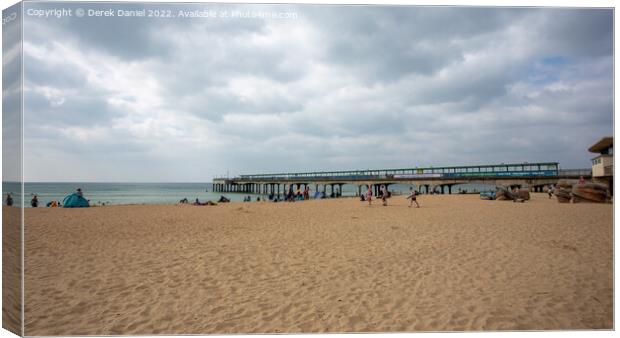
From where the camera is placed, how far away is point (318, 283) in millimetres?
4047

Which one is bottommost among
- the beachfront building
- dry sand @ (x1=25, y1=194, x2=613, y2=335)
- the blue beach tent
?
dry sand @ (x1=25, y1=194, x2=613, y2=335)

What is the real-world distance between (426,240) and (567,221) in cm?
532

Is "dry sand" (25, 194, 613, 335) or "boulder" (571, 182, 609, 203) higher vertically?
"boulder" (571, 182, 609, 203)

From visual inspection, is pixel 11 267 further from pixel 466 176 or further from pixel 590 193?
pixel 466 176

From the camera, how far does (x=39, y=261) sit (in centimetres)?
509

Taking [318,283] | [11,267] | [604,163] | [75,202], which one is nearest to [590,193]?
[604,163]

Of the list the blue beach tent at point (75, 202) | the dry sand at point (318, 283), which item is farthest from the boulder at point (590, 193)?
the blue beach tent at point (75, 202)

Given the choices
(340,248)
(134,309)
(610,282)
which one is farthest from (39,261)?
(610,282)

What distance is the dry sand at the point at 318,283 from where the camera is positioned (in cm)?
317

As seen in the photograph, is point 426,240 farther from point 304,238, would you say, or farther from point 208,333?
point 208,333

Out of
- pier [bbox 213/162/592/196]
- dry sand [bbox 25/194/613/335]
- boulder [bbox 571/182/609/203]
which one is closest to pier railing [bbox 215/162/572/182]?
pier [bbox 213/162/592/196]

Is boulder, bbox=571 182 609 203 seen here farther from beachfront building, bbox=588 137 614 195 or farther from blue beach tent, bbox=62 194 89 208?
blue beach tent, bbox=62 194 89 208

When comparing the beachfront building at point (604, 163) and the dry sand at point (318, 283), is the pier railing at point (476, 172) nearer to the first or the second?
the beachfront building at point (604, 163)

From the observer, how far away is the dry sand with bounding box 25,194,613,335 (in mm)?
3168
